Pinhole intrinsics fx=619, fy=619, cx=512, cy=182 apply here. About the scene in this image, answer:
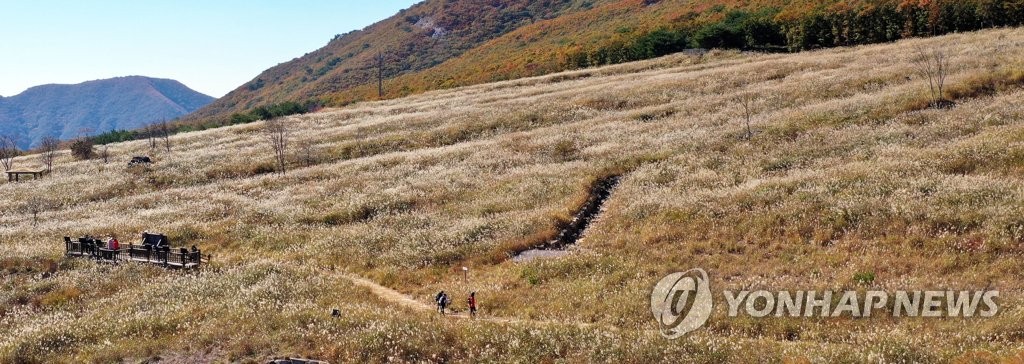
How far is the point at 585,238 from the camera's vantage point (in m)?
24.5

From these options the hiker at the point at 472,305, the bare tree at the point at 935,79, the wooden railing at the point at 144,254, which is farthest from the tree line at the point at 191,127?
the hiker at the point at 472,305

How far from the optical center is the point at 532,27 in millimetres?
168625

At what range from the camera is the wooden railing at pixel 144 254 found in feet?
82.0

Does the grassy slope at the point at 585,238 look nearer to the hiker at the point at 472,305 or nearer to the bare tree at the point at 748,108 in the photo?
the hiker at the point at 472,305

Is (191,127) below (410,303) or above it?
above

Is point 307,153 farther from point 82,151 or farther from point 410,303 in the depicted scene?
point 410,303

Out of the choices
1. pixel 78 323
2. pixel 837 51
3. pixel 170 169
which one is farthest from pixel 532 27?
pixel 78 323

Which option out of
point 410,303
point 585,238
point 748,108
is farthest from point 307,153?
point 748,108

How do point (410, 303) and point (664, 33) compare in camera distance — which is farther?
point (664, 33)

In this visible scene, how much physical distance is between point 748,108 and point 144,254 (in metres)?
39.3

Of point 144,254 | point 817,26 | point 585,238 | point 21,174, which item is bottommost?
point 585,238

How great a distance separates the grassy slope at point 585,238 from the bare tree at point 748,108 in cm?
80

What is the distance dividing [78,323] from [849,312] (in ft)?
68.5

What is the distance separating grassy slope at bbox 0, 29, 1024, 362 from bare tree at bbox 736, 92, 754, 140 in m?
0.80
